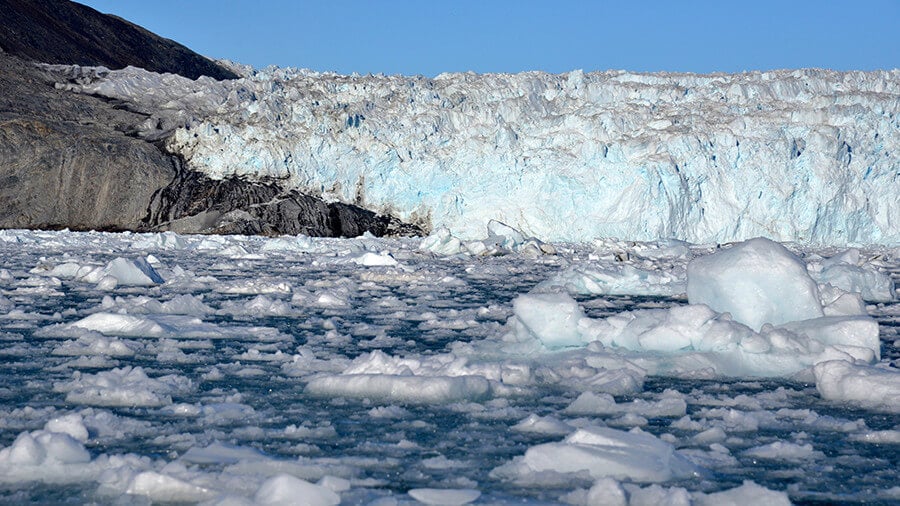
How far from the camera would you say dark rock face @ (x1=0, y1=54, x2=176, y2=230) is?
29.3 m

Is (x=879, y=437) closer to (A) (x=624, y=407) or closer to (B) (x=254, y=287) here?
(A) (x=624, y=407)

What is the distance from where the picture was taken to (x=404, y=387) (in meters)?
3.62

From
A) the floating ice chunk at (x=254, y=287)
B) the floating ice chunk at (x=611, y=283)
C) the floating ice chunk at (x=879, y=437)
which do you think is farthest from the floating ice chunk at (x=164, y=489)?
the floating ice chunk at (x=611, y=283)

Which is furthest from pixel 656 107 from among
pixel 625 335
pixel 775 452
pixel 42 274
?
pixel 775 452

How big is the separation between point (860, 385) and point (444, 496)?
2256 mm

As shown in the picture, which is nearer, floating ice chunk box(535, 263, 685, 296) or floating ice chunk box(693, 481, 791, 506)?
floating ice chunk box(693, 481, 791, 506)

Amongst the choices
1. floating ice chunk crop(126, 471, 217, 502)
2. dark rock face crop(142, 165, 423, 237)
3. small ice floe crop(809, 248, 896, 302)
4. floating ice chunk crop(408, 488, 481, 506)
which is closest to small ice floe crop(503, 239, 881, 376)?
floating ice chunk crop(408, 488, 481, 506)

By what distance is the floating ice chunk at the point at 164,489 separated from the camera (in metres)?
2.27

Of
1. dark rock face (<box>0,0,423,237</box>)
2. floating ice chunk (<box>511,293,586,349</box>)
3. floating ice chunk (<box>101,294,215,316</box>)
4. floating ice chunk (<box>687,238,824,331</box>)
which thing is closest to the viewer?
floating ice chunk (<box>511,293,586,349</box>)

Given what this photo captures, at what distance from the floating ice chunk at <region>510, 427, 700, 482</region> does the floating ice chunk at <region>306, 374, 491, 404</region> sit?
3.09ft

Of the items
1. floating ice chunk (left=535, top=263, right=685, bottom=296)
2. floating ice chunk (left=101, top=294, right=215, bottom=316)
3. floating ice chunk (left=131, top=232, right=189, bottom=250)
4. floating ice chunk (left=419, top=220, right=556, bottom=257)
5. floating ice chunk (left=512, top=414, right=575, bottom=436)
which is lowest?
floating ice chunk (left=512, top=414, right=575, bottom=436)

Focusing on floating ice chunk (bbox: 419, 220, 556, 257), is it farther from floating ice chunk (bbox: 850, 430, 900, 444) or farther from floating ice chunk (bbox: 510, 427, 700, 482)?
floating ice chunk (bbox: 510, 427, 700, 482)

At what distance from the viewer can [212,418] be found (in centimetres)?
316

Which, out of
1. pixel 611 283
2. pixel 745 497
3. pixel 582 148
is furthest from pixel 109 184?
pixel 745 497
